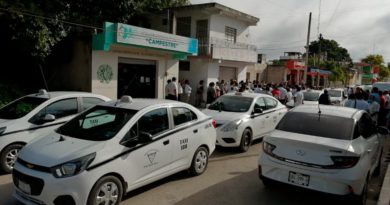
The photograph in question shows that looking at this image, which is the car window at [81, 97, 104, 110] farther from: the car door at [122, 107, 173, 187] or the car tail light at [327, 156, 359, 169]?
the car tail light at [327, 156, 359, 169]

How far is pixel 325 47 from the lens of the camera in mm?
87500

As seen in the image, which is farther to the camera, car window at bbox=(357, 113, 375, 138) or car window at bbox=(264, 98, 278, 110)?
car window at bbox=(264, 98, 278, 110)

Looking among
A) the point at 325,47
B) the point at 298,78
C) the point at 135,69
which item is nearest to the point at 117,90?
the point at 135,69

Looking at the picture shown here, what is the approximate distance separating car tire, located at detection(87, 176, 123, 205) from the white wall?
10.6m

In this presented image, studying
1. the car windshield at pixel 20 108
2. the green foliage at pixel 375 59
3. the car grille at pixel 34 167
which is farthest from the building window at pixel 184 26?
the green foliage at pixel 375 59

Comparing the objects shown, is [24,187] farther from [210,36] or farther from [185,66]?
[185,66]

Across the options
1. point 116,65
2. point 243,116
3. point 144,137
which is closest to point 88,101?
point 144,137

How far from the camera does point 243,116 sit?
853 centimetres

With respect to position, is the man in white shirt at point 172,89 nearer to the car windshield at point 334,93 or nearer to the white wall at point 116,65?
the white wall at point 116,65

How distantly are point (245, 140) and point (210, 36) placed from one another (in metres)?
13.4

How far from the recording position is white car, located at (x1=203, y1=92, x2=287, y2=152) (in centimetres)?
819

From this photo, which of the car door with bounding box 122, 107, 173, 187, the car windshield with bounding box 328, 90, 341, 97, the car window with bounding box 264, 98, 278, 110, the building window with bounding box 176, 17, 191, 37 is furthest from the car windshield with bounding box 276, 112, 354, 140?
the building window with bounding box 176, 17, 191, 37

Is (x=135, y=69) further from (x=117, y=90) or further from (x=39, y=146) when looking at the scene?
(x=39, y=146)

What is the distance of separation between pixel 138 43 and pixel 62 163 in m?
11.4
